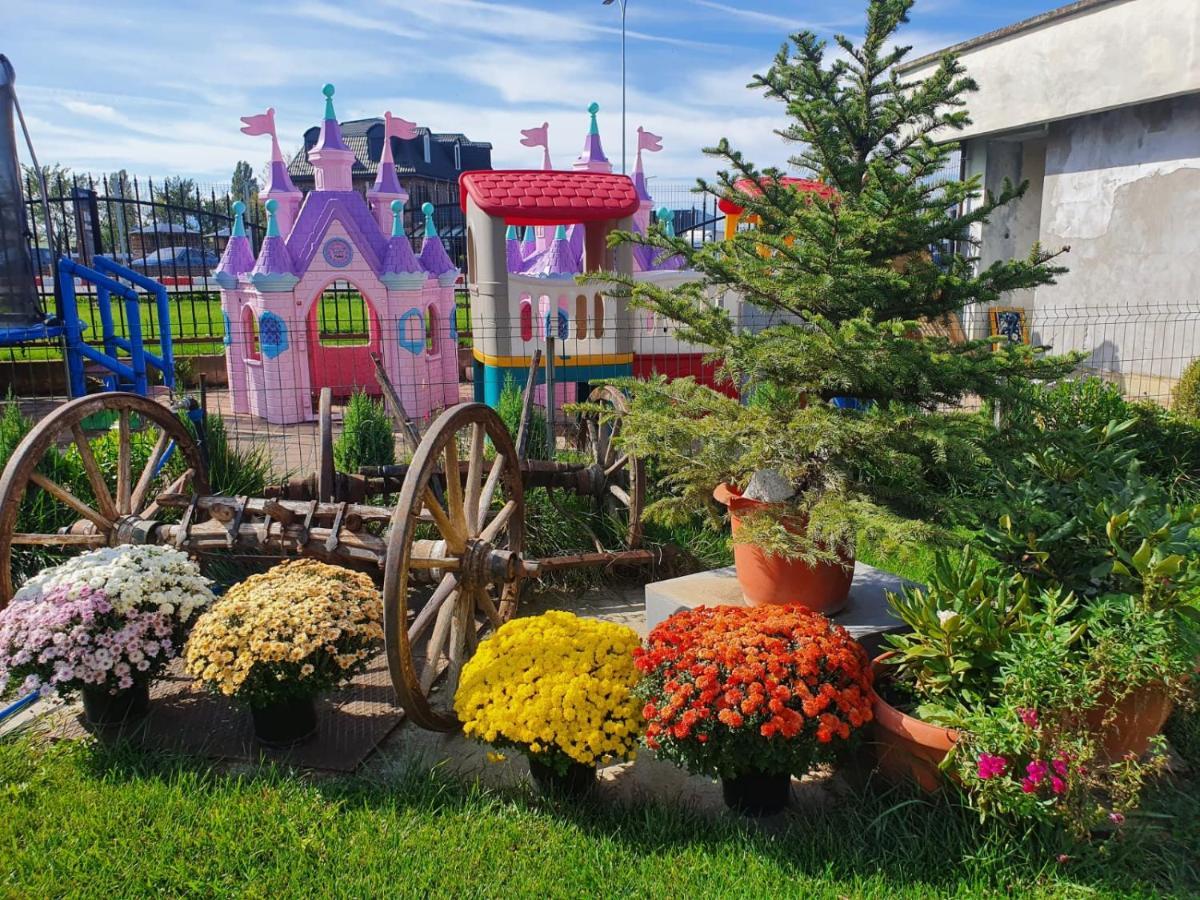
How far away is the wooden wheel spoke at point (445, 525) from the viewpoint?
3348 millimetres

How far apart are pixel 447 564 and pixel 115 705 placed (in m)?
1.42

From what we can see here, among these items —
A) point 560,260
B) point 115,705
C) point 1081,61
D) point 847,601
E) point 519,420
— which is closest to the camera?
point 115,705

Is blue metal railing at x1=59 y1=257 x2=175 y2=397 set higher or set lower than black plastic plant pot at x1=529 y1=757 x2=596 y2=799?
higher

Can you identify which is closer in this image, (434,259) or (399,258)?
(399,258)

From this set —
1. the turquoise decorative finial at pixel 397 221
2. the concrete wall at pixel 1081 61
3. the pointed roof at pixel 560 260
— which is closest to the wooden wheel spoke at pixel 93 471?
the turquoise decorative finial at pixel 397 221

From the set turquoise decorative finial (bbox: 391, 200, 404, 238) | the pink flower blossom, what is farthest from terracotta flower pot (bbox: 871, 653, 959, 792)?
turquoise decorative finial (bbox: 391, 200, 404, 238)

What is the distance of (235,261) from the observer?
9.75 meters

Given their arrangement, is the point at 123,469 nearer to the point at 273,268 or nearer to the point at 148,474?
the point at 148,474

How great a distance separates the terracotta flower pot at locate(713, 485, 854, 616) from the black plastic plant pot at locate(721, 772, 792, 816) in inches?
33.2

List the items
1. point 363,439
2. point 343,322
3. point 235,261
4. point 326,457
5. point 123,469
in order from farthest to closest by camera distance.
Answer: point 343,322 < point 235,261 < point 363,439 < point 123,469 < point 326,457

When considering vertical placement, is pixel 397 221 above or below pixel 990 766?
above

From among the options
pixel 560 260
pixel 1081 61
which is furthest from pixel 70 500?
pixel 1081 61

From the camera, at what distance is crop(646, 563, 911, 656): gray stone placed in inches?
147

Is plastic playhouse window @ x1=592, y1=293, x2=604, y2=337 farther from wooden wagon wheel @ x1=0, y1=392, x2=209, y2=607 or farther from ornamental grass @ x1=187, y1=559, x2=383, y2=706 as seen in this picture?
ornamental grass @ x1=187, y1=559, x2=383, y2=706
